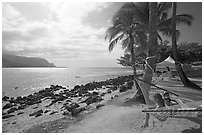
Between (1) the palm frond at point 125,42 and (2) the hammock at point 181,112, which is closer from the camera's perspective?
(2) the hammock at point 181,112

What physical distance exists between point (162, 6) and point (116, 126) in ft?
33.6

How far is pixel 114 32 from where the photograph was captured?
11523 mm

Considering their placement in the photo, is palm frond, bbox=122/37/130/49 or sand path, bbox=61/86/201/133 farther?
palm frond, bbox=122/37/130/49

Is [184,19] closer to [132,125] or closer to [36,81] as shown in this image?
[132,125]

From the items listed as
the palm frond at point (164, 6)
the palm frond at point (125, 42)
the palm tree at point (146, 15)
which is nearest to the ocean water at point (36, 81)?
the palm frond at point (125, 42)

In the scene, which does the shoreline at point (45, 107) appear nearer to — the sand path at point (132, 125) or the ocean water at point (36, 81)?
the sand path at point (132, 125)

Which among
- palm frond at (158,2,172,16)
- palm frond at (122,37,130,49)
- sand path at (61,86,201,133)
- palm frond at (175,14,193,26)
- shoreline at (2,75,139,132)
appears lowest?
shoreline at (2,75,139,132)

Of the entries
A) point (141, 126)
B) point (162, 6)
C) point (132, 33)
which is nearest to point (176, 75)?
point (132, 33)

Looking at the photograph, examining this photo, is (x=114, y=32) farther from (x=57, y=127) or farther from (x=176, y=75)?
(x=57, y=127)

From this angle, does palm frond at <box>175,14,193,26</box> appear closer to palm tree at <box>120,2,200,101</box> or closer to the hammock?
palm tree at <box>120,2,200,101</box>

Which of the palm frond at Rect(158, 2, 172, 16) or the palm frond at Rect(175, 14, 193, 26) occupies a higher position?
the palm frond at Rect(158, 2, 172, 16)

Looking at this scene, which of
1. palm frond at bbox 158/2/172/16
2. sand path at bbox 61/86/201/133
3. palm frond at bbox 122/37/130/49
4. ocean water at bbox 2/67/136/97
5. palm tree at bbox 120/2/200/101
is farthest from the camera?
ocean water at bbox 2/67/136/97

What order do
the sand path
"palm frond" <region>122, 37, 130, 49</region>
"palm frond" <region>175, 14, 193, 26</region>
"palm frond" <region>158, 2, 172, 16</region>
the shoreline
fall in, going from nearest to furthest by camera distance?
the sand path, the shoreline, "palm frond" <region>175, 14, 193, 26</region>, "palm frond" <region>158, 2, 172, 16</region>, "palm frond" <region>122, 37, 130, 49</region>

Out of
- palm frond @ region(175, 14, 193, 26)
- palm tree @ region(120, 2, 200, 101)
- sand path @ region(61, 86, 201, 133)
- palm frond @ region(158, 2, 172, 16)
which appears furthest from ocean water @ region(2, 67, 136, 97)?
palm frond @ region(175, 14, 193, 26)
